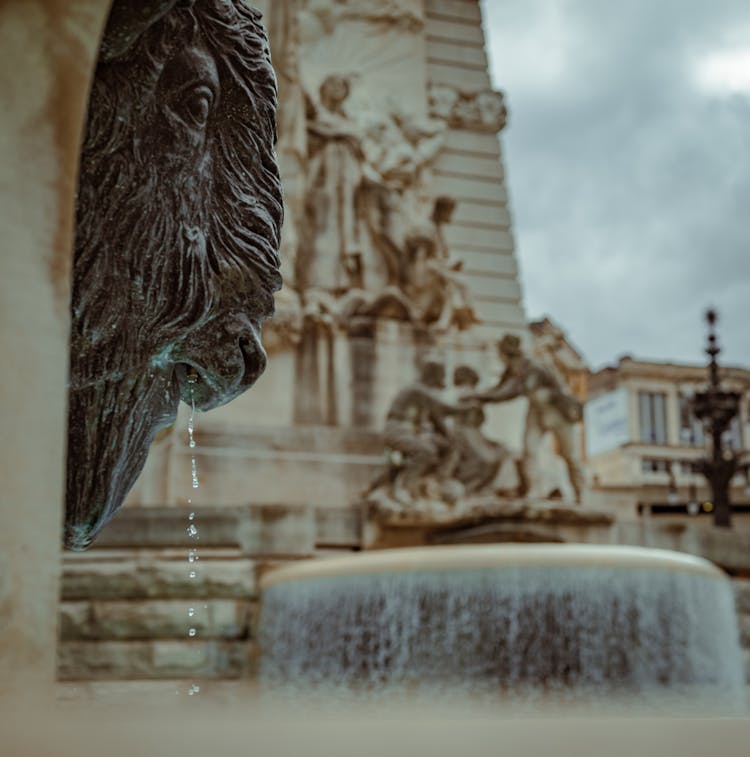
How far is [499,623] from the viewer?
1027 centimetres

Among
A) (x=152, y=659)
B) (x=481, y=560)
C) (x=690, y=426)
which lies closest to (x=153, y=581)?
(x=152, y=659)

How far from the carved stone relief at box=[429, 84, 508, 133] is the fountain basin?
1020cm

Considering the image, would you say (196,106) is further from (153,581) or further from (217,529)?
(217,529)

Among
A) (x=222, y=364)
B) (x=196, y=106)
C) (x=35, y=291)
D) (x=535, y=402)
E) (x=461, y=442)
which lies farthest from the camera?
(x=535, y=402)

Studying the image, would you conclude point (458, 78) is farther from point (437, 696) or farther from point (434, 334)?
point (437, 696)

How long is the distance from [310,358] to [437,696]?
247 inches

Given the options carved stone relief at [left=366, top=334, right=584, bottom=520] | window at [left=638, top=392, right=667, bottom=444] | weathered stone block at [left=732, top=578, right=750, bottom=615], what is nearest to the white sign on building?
window at [left=638, top=392, right=667, bottom=444]

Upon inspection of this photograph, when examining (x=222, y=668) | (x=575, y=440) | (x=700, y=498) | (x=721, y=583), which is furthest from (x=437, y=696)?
(x=700, y=498)

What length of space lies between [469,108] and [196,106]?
18.8 meters

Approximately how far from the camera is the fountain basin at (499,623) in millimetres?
10289

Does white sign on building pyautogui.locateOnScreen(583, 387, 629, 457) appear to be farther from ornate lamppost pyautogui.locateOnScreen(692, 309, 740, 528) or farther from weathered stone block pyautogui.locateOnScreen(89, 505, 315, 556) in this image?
weathered stone block pyautogui.locateOnScreen(89, 505, 315, 556)

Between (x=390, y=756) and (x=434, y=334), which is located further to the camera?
(x=434, y=334)

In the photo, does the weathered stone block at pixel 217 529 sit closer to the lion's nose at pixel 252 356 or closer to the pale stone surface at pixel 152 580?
the pale stone surface at pixel 152 580

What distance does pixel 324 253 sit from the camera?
1664 cm
